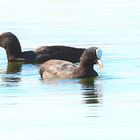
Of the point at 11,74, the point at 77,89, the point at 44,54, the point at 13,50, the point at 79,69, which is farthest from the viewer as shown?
the point at 13,50

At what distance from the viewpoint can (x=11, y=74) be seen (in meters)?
26.0

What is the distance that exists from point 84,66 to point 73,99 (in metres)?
4.09

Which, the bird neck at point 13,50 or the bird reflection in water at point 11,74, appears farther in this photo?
the bird neck at point 13,50

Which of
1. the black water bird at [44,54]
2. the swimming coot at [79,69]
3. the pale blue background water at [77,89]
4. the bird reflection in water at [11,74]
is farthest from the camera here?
the black water bird at [44,54]

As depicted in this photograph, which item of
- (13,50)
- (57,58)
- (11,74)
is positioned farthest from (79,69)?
(13,50)

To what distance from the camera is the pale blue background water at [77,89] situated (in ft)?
56.7

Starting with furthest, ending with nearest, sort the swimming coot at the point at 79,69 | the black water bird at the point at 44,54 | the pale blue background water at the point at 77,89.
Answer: the black water bird at the point at 44,54 < the swimming coot at the point at 79,69 < the pale blue background water at the point at 77,89

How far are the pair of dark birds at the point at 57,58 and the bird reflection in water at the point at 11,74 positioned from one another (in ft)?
2.01

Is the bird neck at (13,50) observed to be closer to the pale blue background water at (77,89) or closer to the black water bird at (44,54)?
the black water bird at (44,54)

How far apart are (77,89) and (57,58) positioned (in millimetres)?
7312

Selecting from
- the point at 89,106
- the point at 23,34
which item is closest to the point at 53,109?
the point at 89,106

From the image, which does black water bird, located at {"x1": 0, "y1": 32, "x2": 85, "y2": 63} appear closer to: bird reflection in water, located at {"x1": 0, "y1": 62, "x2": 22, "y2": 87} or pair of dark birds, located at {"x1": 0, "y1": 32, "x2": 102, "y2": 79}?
pair of dark birds, located at {"x1": 0, "y1": 32, "x2": 102, "y2": 79}

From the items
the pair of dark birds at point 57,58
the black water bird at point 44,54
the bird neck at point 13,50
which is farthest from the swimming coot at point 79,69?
the bird neck at point 13,50

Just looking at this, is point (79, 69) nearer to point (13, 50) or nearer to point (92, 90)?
point (92, 90)
